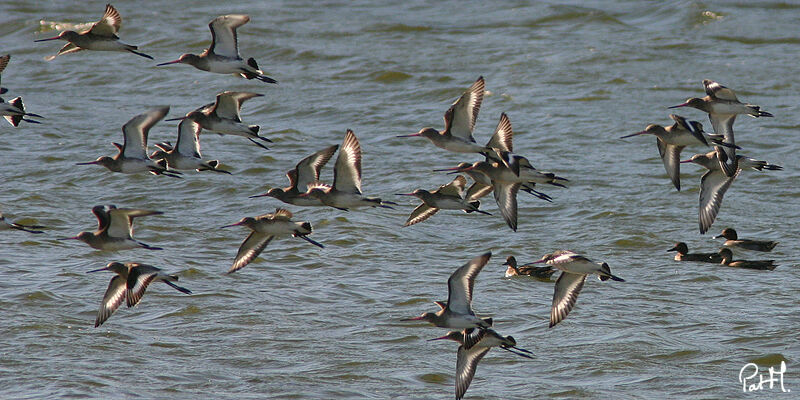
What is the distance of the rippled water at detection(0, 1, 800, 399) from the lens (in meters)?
10.7

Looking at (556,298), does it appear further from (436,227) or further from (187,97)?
(187,97)

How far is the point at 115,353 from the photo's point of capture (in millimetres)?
10703

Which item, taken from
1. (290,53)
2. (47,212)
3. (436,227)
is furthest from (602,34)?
(47,212)

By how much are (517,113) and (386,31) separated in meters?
6.42
